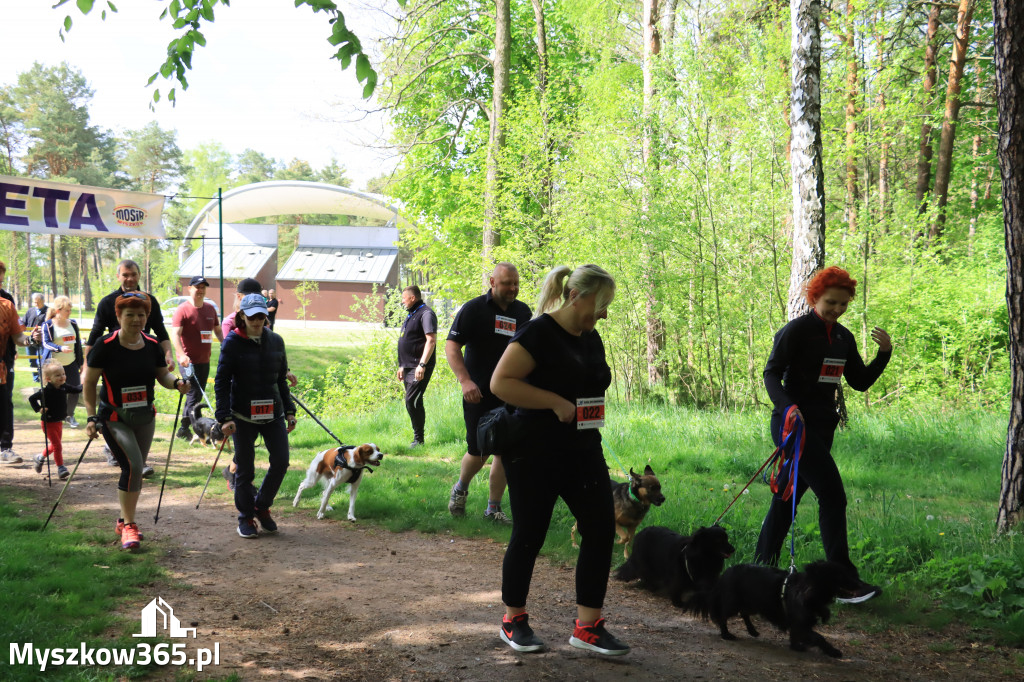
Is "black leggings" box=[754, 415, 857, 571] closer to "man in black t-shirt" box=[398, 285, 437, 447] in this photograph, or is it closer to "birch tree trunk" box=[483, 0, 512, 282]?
"man in black t-shirt" box=[398, 285, 437, 447]

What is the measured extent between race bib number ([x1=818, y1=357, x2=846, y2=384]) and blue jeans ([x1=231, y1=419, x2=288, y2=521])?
161 inches

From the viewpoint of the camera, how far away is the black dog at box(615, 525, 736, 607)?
173 inches

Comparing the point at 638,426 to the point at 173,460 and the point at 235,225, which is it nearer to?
the point at 173,460

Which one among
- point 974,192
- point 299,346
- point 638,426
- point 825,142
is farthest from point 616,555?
point 299,346

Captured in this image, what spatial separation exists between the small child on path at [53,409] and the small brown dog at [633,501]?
598cm

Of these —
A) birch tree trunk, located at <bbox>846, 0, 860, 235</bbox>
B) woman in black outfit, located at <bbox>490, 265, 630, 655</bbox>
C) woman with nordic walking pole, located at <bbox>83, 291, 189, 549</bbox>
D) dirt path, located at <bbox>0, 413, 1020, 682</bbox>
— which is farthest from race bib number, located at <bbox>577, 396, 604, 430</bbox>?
birch tree trunk, located at <bbox>846, 0, 860, 235</bbox>

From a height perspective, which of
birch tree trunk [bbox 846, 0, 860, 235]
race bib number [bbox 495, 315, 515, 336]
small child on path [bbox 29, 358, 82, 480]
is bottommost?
small child on path [bbox 29, 358, 82, 480]

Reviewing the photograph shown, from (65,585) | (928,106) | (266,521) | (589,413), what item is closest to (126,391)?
(65,585)

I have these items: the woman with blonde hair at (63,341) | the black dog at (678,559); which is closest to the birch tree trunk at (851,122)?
the black dog at (678,559)

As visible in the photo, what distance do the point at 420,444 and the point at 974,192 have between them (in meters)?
19.4

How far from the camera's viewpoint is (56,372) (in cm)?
801

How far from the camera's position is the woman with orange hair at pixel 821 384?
4348mm

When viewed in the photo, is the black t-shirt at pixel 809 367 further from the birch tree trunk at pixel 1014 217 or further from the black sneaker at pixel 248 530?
the black sneaker at pixel 248 530

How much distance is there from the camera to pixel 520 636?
382 cm
